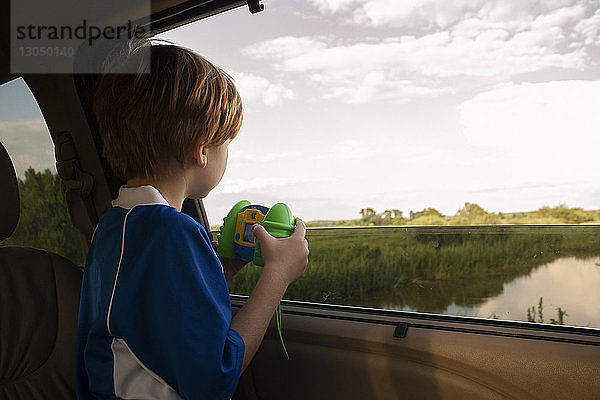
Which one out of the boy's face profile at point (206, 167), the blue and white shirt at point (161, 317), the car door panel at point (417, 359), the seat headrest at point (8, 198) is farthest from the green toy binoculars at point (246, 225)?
the seat headrest at point (8, 198)

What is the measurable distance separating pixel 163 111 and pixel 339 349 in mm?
983

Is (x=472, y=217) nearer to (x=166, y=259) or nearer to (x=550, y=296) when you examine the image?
(x=550, y=296)

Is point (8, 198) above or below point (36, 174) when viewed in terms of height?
below

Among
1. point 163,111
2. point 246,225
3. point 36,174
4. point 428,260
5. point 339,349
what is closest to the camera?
point 163,111

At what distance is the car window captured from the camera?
2.26 metres

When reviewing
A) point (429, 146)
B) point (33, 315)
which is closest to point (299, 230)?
point (429, 146)

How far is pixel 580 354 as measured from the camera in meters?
1.30

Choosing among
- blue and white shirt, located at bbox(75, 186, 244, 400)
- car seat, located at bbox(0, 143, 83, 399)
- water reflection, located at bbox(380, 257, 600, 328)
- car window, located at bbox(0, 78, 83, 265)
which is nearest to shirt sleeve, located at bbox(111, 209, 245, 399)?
blue and white shirt, located at bbox(75, 186, 244, 400)

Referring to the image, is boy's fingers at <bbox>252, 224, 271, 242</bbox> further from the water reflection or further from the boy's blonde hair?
the water reflection

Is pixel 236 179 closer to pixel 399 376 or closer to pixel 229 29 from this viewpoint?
pixel 229 29

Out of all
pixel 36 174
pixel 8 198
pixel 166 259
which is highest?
pixel 36 174

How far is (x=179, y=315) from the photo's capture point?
2.92 feet

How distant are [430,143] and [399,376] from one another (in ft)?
2.52

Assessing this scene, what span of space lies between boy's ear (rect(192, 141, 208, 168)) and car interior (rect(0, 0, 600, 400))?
0.73 m
